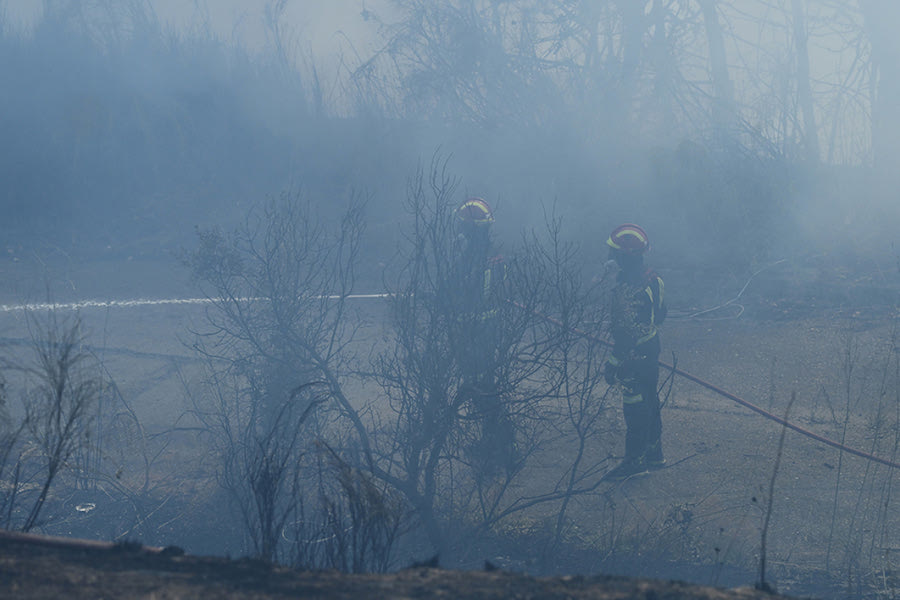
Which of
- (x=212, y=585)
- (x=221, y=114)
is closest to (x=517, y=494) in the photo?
(x=212, y=585)

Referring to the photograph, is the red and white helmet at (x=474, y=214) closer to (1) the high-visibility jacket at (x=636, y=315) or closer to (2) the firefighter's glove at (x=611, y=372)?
(1) the high-visibility jacket at (x=636, y=315)

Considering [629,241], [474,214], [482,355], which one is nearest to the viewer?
[482,355]

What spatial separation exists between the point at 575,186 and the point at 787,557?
9.10m

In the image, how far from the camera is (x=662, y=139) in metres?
13.7

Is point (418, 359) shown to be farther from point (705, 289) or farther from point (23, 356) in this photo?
point (705, 289)

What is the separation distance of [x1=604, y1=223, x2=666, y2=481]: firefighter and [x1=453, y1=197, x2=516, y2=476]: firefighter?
102 centimetres

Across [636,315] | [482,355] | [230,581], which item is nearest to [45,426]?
[230,581]

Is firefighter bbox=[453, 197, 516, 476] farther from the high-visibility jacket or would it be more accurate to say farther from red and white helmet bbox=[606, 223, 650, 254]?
red and white helmet bbox=[606, 223, 650, 254]

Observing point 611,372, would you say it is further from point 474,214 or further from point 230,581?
point 230,581

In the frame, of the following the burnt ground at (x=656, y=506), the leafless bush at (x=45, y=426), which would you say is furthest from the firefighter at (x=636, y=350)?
the leafless bush at (x=45, y=426)

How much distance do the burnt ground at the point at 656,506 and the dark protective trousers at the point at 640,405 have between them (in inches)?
11.5

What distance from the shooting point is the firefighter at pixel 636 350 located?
557cm

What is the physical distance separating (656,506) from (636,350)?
3.91 feet

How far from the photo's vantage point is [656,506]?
5496 millimetres
